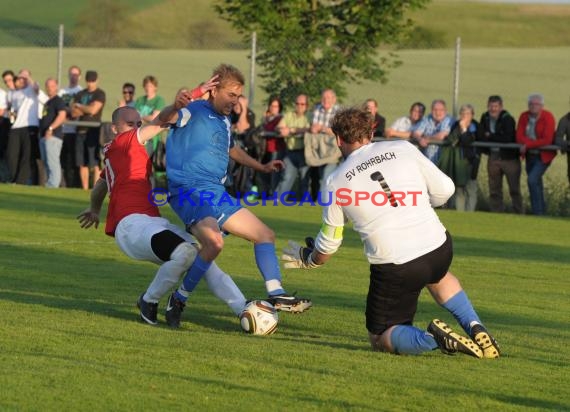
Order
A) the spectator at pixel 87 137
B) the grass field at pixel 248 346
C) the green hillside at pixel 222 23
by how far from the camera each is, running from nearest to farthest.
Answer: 1. the grass field at pixel 248 346
2. the spectator at pixel 87 137
3. the green hillside at pixel 222 23

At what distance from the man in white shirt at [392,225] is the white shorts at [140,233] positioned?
5.15ft

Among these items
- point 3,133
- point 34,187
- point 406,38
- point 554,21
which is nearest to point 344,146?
point 34,187

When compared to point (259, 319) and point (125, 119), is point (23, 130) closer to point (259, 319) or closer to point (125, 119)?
point (125, 119)

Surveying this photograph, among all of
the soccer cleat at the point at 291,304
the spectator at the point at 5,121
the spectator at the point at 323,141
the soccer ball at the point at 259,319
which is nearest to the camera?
the soccer ball at the point at 259,319

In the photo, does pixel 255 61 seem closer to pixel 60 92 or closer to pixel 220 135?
pixel 60 92

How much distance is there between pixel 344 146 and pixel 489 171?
13582 mm

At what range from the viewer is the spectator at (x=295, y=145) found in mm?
22641

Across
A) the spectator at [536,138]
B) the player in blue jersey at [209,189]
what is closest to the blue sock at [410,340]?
the player in blue jersey at [209,189]

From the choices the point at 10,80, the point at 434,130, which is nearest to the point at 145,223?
the point at 434,130

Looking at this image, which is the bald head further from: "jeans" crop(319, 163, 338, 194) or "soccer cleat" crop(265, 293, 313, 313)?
"jeans" crop(319, 163, 338, 194)

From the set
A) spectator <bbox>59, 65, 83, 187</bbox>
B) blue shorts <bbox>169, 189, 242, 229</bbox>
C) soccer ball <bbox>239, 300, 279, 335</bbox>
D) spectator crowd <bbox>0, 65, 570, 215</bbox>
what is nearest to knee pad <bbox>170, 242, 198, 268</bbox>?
blue shorts <bbox>169, 189, 242, 229</bbox>

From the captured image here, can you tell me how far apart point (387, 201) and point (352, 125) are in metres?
0.53

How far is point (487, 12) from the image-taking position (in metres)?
81.7

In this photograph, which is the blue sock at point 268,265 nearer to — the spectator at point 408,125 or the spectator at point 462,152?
the spectator at point 462,152
